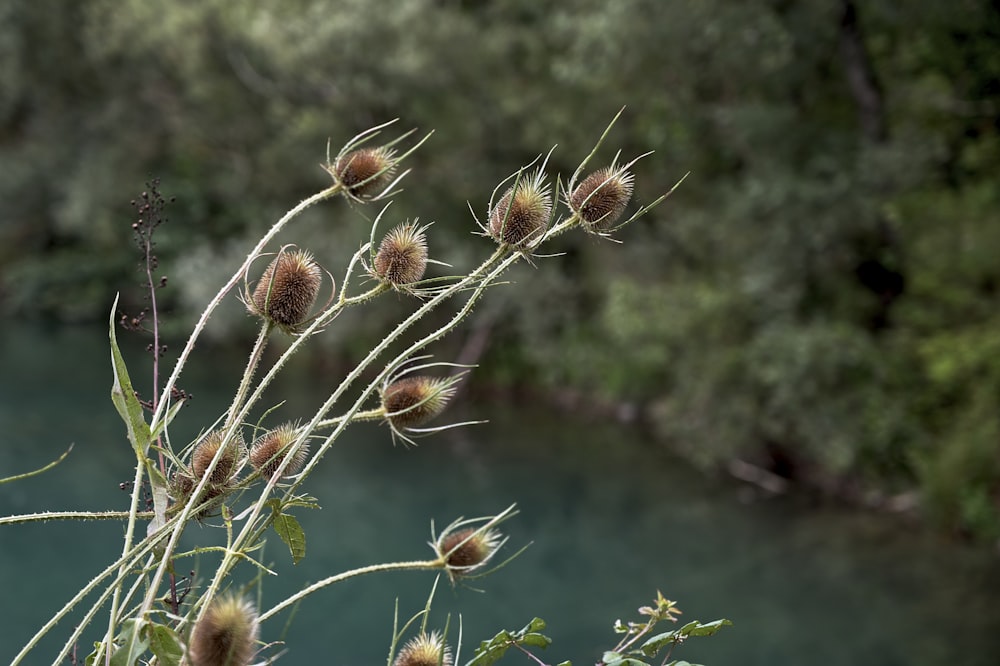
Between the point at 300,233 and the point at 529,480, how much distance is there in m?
4.72

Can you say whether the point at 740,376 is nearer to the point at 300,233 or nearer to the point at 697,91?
the point at 697,91

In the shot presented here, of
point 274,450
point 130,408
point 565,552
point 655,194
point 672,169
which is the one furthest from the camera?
point 655,194

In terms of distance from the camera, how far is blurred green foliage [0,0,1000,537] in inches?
350

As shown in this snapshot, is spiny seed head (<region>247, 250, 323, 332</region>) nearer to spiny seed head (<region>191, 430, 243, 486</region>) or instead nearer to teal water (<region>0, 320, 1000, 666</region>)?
spiny seed head (<region>191, 430, 243, 486</region>)

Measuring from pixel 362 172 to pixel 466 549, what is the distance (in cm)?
42

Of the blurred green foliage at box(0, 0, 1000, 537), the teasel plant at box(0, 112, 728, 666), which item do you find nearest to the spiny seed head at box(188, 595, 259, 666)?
the teasel plant at box(0, 112, 728, 666)

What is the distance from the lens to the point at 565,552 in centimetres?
812

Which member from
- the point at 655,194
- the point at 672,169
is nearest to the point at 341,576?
the point at 672,169

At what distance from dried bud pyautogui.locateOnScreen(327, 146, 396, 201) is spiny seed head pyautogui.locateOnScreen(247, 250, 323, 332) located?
0.11 meters

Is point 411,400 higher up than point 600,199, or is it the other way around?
point 600,199

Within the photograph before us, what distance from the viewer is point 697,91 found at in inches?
409

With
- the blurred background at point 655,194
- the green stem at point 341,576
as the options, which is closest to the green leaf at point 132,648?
the green stem at point 341,576

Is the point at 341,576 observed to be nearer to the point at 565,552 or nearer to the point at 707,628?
the point at 707,628

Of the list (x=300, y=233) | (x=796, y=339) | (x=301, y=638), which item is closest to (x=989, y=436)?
(x=796, y=339)
